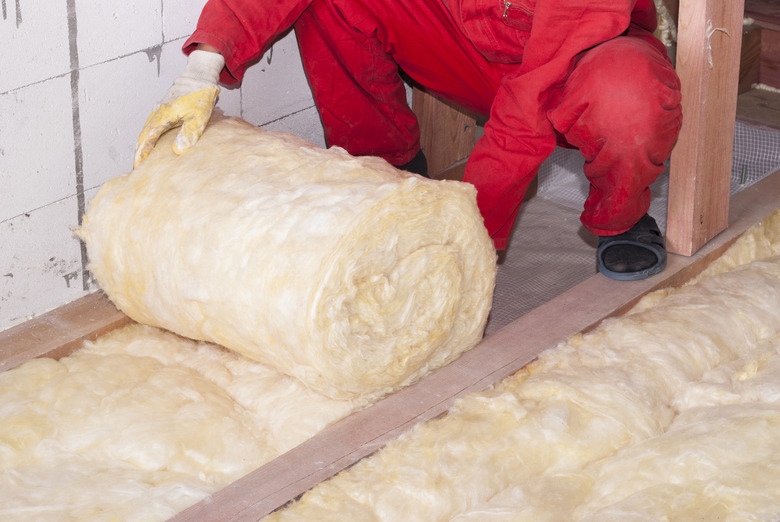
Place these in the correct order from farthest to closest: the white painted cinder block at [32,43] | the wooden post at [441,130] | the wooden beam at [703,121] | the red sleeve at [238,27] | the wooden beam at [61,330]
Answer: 1. the wooden post at [441,130]
2. the wooden beam at [703,121]
3. the red sleeve at [238,27]
4. the wooden beam at [61,330]
5. the white painted cinder block at [32,43]

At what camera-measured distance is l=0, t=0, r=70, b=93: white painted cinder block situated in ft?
6.18

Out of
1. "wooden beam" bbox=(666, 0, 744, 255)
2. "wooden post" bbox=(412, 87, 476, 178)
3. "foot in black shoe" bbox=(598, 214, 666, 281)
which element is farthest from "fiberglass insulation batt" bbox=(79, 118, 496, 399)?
"wooden post" bbox=(412, 87, 476, 178)

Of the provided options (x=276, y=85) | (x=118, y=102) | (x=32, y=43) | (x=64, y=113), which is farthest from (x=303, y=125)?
(x=32, y=43)

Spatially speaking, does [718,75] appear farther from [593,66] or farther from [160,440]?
[160,440]

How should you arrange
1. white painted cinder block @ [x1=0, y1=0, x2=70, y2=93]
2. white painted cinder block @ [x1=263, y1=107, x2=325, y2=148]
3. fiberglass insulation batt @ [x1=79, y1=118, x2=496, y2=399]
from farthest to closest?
white painted cinder block @ [x1=263, y1=107, x2=325, y2=148], white painted cinder block @ [x1=0, y1=0, x2=70, y2=93], fiberglass insulation batt @ [x1=79, y1=118, x2=496, y2=399]

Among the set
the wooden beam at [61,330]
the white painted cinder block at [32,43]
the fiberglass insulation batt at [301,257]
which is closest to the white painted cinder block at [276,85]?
the fiberglass insulation batt at [301,257]

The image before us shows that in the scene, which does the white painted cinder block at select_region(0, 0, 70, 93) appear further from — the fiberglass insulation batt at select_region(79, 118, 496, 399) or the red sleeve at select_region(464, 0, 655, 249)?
the red sleeve at select_region(464, 0, 655, 249)

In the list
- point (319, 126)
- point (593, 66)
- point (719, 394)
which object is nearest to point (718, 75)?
point (593, 66)

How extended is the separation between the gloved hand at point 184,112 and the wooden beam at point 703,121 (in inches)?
44.4

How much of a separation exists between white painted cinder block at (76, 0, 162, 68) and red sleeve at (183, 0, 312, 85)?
0.09 meters

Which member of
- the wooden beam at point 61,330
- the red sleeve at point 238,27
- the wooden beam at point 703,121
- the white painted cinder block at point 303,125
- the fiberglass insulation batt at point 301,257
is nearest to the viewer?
the fiberglass insulation batt at point 301,257

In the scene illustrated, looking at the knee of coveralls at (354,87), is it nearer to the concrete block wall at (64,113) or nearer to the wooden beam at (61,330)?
the concrete block wall at (64,113)

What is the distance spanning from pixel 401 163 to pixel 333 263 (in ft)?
3.59

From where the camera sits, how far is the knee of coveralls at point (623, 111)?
200 cm
